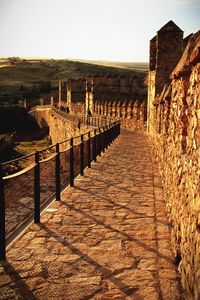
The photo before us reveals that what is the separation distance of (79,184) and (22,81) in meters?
102

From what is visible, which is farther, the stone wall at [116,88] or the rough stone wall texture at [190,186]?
the stone wall at [116,88]

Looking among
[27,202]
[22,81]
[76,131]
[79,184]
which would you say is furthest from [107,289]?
[22,81]

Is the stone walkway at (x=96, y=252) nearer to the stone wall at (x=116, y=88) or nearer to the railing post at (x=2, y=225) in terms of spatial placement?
the railing post at (x=2, y=225)

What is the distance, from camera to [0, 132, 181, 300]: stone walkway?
4.13 m

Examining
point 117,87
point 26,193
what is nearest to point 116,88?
point 117,87

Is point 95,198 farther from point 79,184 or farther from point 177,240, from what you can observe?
point 177,240

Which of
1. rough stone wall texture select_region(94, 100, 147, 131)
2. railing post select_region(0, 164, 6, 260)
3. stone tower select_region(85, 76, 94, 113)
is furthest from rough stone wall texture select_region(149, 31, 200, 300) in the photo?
stone tower select_region(85, 76, 94, 113)

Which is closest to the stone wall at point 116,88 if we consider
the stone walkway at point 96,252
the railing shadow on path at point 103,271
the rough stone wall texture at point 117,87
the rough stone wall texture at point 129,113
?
the rough stone wall texture at point 117,87

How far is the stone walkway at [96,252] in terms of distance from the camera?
163 inches

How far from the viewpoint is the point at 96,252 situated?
17.0 feet

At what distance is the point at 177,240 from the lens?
4.77 metres

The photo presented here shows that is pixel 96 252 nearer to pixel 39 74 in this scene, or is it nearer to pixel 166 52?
pixel 166 52

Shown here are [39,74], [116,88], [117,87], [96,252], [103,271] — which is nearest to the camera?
[103,271]

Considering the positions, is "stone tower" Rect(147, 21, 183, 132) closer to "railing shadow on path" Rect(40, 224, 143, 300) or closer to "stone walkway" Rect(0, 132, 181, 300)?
"stone walkway" Rect(0, 132, 181, 300)
